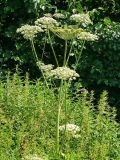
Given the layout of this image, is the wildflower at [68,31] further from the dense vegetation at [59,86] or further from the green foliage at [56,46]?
the green foliage at [56,46]

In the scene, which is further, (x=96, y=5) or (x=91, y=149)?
(x=96, y=5)

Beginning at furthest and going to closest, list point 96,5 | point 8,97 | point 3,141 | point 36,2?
Answer: point 96,5 → point 36,2 → point 8,97 → point 3,141

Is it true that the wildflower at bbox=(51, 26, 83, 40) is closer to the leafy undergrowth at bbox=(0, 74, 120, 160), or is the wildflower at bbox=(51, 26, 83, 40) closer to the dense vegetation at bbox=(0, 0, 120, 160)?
the dense vegetation at bbox=(0, 0, 120, 160)

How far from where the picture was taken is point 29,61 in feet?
28.6

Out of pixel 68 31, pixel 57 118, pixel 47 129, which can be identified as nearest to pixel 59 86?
pixel 47 129

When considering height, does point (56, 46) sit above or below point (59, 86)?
above

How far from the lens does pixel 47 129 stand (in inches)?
233

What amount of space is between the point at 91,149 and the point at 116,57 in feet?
10.6

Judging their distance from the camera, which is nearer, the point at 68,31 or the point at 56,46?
the point at 68,31

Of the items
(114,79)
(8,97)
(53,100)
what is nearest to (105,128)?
(53,100)

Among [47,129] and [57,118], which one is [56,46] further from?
[57,118]

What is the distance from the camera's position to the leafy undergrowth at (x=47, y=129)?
5195 mm

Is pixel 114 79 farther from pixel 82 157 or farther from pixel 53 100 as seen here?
pixel 82 157

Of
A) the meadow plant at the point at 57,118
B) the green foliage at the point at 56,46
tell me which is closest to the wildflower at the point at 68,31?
the meadow plant at the point at 57,118
